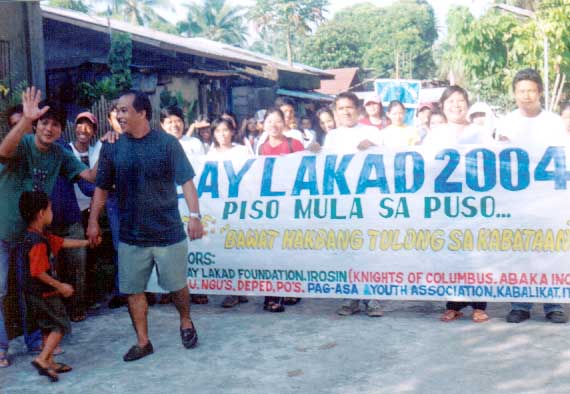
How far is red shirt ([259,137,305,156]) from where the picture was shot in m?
6.63

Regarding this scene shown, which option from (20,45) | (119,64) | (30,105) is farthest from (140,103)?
(119,64)

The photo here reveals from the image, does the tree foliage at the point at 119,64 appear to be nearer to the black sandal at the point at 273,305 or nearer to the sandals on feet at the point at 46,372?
the black sandal at the point at 273,305

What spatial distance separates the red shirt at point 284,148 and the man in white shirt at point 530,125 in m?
1.81

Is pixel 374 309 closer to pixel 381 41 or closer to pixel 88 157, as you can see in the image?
pixel 88 157

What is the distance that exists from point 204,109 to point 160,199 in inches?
516

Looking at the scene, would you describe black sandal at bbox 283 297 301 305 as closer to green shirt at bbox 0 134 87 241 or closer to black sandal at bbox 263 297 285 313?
black sandal at bbox 263 297 285 313

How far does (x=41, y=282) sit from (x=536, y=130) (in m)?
3.94

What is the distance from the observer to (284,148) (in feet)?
21.8

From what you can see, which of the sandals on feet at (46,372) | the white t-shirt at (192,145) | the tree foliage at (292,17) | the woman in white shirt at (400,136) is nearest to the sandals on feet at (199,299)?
the white t-shirt at (192,145)

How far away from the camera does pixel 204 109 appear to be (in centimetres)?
1816

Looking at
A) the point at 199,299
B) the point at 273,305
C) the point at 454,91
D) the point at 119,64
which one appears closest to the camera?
the point at 454,91

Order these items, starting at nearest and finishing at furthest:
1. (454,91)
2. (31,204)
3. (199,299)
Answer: (31,204) → (454,91) → (199,299)

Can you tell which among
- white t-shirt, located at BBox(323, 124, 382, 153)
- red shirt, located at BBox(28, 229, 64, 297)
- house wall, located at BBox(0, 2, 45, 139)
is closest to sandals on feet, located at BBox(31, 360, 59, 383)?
red shirt, located at BBox(28, 229, 64, 297)

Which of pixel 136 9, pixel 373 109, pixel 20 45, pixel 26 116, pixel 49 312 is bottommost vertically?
pixel 49 312
